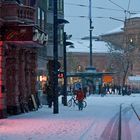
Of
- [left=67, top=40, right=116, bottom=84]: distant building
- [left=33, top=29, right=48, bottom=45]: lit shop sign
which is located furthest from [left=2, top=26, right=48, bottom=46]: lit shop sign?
[left=67, top=40, right=116, bottom=84]: distant building

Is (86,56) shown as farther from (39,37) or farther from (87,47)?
(39,37)

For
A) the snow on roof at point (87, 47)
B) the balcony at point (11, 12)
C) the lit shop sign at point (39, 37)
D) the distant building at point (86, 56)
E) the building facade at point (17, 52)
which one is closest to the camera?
the building facade at point (17, 52)

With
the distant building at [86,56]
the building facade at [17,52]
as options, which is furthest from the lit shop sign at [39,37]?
the distant building at [86,56]

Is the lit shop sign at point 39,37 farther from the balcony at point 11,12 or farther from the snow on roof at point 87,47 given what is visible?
the snow on roof at point 87,47

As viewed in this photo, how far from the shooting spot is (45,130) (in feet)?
80.1

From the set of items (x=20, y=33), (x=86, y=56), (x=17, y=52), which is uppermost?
(x=86, y=56)

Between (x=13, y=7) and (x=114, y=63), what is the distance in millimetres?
88006

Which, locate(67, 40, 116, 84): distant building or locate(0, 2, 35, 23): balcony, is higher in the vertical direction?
locate(67, 40, 116, 84): distant building

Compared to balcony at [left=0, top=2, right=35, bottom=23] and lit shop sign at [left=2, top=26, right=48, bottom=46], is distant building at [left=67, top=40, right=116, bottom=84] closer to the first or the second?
balcony at [left=0, top=2, right=35, bottom=23]

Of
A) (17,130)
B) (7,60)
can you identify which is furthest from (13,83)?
(17,130)

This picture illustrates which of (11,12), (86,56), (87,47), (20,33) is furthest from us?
(87,47)

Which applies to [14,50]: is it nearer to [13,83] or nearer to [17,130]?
[13,83]

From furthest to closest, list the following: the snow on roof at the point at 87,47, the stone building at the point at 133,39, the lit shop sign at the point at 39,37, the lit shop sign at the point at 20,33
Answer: the snow on roof at the point at 87,47 → the stone building at the point at 133,39 → the lit shop sign at the point at 39,37 → the lit shop sign at the point at 20,33

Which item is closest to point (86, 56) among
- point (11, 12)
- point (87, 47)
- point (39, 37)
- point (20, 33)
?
point (87, 47)
